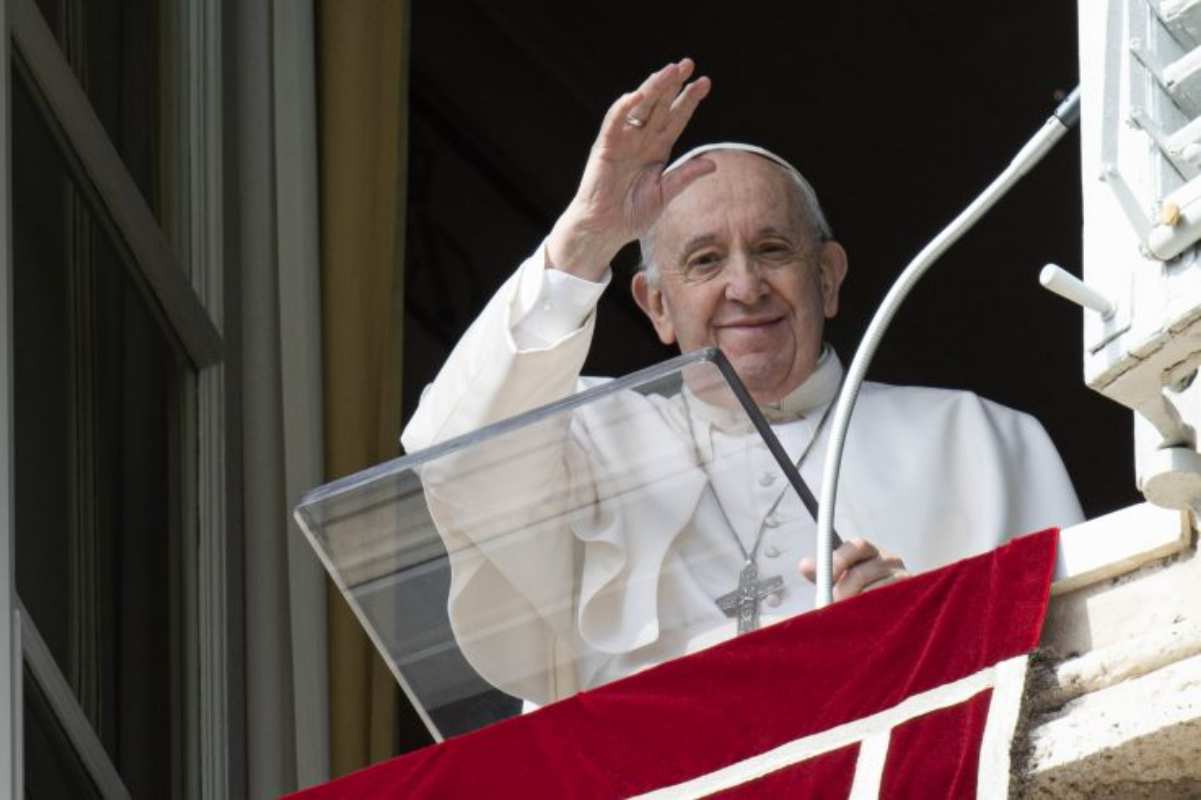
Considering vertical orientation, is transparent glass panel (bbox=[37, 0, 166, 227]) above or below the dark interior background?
above

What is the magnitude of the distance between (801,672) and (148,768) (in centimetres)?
193

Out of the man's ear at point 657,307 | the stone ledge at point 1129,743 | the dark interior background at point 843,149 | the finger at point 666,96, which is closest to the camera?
the stone ledge at point 1129,743

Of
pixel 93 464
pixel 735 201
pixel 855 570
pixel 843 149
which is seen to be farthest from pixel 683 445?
pixel 843 149

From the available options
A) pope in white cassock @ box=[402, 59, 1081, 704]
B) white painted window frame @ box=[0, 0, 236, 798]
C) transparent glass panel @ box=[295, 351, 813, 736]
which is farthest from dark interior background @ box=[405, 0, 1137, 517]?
transparent glass panel @ box=[295, 351, 813, 736]

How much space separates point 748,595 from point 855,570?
112mm

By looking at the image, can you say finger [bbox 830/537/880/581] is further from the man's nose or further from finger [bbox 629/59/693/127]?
the man's nose

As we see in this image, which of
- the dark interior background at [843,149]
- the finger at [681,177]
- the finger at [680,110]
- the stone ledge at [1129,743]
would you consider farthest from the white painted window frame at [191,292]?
the stone ledge at [1129,743]

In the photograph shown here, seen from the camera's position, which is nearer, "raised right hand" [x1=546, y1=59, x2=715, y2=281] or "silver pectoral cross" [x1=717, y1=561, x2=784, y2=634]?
"silver pectoral cross" [x1=717, y1=561, x2=784, y2=634]

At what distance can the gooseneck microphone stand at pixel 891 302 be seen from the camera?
11.0 feet

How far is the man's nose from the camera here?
4602 millimetres

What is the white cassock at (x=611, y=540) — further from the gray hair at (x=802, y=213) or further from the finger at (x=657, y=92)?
the gray hair at (x=802, y=213)

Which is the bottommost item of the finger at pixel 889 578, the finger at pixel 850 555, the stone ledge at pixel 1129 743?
the stone ledge at pixel 1129 743

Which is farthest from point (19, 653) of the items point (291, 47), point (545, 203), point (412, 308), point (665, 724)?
point (545, 203)

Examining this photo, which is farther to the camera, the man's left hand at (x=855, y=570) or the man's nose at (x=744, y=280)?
the man's nose at (x=744, y=280)
